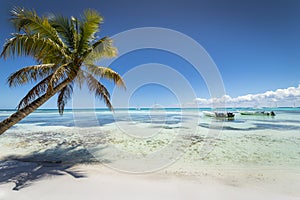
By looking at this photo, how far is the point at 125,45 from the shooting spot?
701cm

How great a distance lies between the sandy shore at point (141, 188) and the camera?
297 centimetres

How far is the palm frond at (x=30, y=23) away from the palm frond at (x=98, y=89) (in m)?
1.75

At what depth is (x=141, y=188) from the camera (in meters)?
3.30

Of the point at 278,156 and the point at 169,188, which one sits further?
the point at 278,156

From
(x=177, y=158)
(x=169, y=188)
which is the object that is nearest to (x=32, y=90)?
(x=169, y=188)

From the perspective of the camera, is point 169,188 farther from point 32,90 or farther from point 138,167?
point 32,90

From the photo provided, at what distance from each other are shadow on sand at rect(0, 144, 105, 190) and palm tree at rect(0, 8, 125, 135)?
149 centimetres

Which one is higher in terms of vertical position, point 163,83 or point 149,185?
point 163,83

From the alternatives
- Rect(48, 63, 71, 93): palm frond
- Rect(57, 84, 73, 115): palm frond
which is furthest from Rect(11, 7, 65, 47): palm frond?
Rect(57, 84, 73, 115): palm frond

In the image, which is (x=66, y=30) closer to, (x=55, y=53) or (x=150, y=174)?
(x=55, y=53)

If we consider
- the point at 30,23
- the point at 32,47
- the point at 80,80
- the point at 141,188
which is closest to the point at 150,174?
the point at 141,188

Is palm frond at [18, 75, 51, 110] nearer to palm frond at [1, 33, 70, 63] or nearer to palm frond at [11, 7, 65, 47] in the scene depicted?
palm frond at [1, 33, 70, 63]

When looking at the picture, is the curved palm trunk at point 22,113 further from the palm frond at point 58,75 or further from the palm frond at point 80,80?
the palm frond at point 80,80

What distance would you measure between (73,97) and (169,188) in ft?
17.2
